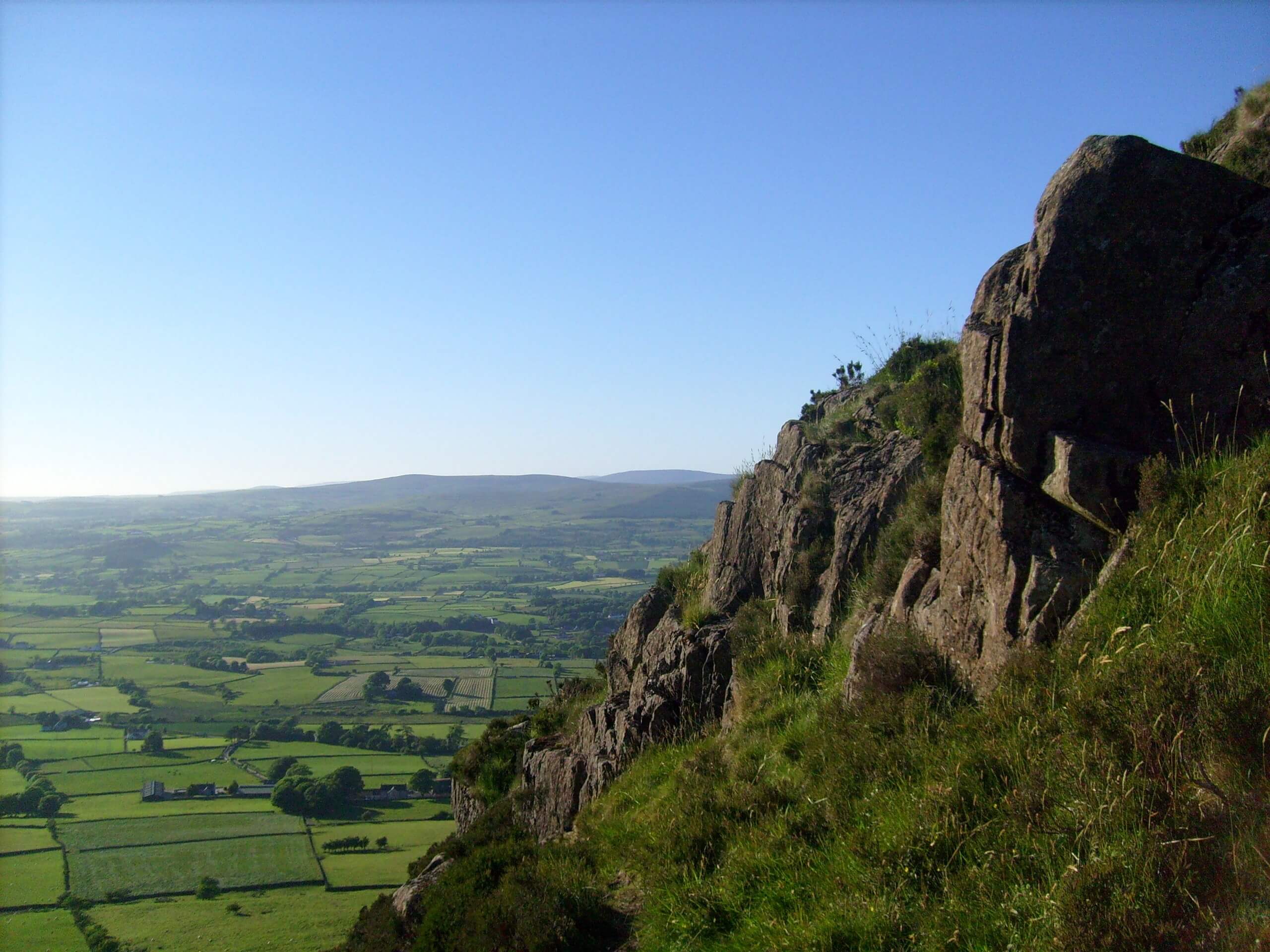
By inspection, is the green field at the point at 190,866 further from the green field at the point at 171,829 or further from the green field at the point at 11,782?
the green field at the point at 11,782

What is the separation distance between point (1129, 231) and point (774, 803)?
19.6ft

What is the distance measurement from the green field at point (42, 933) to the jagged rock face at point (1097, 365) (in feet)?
111

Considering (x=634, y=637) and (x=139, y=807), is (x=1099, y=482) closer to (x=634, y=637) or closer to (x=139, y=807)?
(x=634, y=637)

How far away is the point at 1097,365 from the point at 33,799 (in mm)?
50771

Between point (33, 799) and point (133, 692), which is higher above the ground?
point (33, 799)

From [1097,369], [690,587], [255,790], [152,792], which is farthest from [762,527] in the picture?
[152,792]

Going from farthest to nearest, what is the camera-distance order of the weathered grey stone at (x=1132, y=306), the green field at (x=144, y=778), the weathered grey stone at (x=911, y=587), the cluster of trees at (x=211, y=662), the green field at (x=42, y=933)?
the cluster of trees at (x=211, y=662) < the green field at (x=144, y=778) < the green field at (x=42, y=933) < the weathered grey stone at (x=911, y=587) < the weathered grey stone at (x=1132, y=306)

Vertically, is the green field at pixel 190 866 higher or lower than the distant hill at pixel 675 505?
lower

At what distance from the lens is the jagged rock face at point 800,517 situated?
10539 millimetres

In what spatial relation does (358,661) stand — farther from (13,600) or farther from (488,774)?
(488,774)

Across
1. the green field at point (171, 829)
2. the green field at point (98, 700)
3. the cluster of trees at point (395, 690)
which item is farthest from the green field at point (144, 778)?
the cluster of trees at point (395, 690)

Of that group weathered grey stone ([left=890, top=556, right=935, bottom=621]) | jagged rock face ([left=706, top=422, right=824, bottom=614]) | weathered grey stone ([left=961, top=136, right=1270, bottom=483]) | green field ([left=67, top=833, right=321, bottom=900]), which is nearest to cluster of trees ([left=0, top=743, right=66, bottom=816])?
green field ([left=67, top=833, right=321, bottom=900])

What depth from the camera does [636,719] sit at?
39.8 ft

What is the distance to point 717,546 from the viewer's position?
1518 centimetres
